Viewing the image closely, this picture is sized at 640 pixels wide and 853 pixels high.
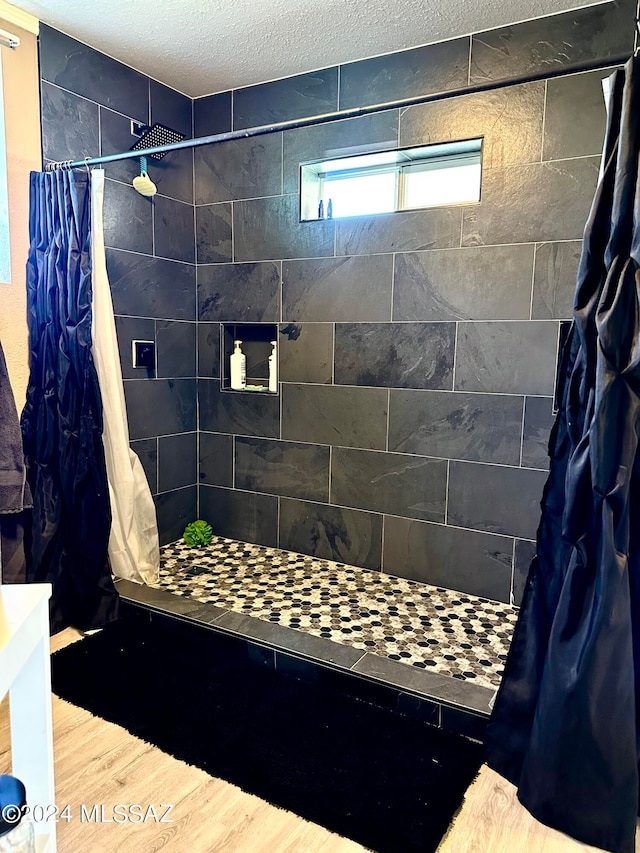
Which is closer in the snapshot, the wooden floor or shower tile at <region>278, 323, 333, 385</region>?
the wooden floor

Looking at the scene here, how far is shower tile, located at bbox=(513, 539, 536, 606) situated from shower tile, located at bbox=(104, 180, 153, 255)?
7.95 feet

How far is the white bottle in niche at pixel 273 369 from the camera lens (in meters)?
3.20

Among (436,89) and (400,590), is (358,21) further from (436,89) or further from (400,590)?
(400,590)

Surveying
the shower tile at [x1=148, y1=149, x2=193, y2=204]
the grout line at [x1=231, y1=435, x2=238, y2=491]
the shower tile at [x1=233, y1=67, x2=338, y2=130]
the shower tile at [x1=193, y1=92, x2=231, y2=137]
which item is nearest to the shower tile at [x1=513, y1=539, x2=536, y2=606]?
the grout line at [x1=231, y1=435, x2=238, y2=491]

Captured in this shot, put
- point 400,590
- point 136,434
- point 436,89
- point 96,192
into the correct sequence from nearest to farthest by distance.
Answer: point 96,192 < point 436,89 < point 400,590 < point 136,434

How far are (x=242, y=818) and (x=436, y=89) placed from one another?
9.54ft

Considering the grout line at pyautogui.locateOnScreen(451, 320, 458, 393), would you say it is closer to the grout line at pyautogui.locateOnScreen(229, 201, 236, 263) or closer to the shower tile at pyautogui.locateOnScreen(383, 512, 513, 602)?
the shower tile at pyautogui.locateOnScreen(383, 512, 513, 602)

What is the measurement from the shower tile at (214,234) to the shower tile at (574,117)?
1.69 metres

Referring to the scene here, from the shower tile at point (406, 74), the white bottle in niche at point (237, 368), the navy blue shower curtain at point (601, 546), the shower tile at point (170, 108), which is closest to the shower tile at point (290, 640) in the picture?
the navy blue shower curtain at point (601, 546)

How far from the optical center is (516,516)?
2.63m

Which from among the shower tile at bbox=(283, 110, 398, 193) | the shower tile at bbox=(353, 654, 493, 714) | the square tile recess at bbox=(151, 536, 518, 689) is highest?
the shower tile at bbox=(283, 110, 398, 193)

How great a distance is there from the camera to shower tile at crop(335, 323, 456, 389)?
8.95 ft

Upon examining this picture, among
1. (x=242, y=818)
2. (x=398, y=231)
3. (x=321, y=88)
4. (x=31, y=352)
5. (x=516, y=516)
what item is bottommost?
(x=242, y=818)

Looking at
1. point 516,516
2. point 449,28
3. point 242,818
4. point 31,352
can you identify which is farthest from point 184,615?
point 449,28
